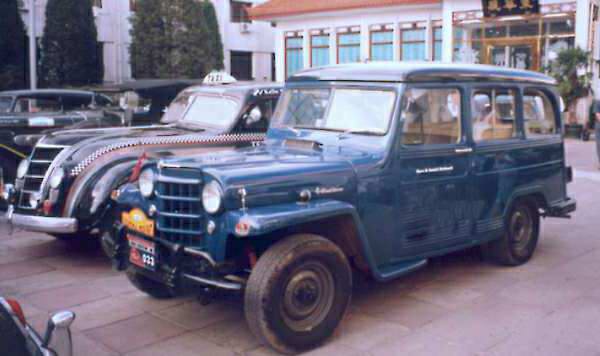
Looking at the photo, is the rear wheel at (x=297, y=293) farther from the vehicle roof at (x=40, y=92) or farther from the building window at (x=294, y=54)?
the building window at (x=294, y=54)

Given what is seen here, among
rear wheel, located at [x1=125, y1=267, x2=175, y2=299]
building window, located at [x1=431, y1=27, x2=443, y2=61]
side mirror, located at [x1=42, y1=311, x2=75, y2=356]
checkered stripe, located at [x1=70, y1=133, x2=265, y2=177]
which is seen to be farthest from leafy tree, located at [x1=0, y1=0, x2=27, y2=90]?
side mirror, located at [x1=42, y1=311, x2=75, y2=356]

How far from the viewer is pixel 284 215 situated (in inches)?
165

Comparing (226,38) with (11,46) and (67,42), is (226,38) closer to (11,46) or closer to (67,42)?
(67,42)

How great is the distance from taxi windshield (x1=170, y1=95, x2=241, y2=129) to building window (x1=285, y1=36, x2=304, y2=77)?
17.6 meters

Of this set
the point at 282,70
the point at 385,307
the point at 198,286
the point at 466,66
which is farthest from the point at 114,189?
the point at 282,70

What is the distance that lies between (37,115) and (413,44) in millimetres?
15013

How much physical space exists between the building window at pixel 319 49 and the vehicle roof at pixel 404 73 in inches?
748

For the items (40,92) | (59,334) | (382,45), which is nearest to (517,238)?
(59,334)

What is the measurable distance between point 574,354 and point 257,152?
8.90 feet

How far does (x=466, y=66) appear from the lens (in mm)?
5891

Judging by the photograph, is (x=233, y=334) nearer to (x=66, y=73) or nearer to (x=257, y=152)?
(x=257, y=152)

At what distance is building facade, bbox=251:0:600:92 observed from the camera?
18844 mm

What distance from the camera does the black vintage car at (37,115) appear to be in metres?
8.70

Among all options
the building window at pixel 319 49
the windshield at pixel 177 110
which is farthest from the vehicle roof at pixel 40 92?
the building window at pixel 319 49
